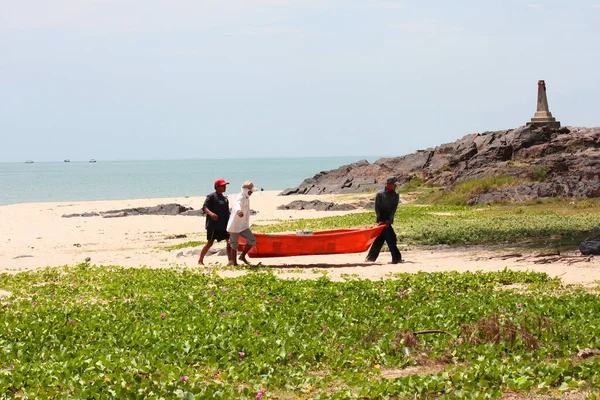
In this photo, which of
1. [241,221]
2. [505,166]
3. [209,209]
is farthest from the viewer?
[505,166]

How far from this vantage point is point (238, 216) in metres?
18.0

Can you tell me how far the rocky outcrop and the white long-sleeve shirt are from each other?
2086 cm

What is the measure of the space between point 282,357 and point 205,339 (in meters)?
1.27

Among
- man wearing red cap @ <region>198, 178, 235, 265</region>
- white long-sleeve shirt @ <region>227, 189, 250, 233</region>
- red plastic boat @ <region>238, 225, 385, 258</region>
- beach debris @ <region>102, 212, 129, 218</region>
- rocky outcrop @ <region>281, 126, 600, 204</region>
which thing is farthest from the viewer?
beach debris @ <region>102, 212, 129, 218</region>

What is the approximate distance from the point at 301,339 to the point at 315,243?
362 inches

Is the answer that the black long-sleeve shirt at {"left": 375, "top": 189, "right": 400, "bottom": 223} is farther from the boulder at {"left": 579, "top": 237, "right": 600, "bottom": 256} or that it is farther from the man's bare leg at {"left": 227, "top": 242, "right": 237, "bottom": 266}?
the boulder at {"left": 579, "top": 237, "right": 600, "bottom": 256}

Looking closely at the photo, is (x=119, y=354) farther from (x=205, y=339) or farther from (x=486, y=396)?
(x=486, y=396)

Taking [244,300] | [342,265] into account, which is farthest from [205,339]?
[342,265]

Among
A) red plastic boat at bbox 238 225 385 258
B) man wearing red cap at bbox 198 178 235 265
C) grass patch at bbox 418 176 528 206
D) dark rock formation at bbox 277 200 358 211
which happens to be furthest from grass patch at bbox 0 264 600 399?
dark rock formation at bbox 277 200 358 211

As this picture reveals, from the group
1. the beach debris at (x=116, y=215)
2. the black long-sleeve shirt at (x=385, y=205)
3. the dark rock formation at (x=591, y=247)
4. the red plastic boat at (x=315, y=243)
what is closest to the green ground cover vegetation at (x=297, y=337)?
the red plastic boat at (x=315, y=243)

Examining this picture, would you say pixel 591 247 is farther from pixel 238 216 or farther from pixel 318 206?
→ pixel 318 206

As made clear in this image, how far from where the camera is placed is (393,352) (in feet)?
31.6

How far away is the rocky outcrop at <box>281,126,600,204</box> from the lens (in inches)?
1447

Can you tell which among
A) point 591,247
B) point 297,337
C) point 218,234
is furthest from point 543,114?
point 297,337
